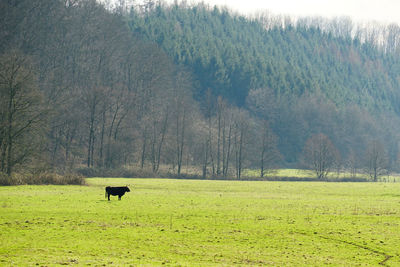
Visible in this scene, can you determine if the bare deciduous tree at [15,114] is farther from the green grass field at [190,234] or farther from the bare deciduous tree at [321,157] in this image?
the bare deciduous tree at [321,157]

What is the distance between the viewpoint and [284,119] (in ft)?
520

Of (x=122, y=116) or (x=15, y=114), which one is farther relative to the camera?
(x=122, y=116)

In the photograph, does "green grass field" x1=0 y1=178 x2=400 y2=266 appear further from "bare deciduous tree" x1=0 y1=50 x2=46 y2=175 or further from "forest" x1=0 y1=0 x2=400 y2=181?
"forest" x1=0 y1=0 x2=400 y2=181

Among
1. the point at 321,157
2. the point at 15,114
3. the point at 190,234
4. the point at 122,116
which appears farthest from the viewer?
the point at 321,157

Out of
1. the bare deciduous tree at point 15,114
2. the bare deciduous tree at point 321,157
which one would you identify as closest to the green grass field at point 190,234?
the bare deciduous tree at point 15,114

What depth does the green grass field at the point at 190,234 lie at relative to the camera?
19.4 m

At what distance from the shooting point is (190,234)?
24.5m

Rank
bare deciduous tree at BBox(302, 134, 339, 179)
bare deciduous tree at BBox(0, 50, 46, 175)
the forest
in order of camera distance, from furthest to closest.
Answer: bare deciduous tree at BBox(302, 134, 339, 179) → the forest → bare deciduous tree at BBox(0, 50, 46, 175)

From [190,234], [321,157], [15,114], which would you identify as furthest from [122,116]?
[190,234]

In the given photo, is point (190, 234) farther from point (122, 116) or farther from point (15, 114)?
point (122, 116)

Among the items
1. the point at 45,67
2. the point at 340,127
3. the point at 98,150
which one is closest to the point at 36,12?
the point at 45,67

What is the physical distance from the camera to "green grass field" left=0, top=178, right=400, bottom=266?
19.4 m

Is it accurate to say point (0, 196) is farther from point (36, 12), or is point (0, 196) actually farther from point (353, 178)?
point (353, 178)

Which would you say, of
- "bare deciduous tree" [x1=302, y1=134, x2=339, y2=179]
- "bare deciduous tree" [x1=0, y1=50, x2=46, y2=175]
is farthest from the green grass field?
"bare deciduous tree" [x1=302, y1=134, x2=339, y2=179]
